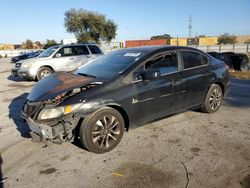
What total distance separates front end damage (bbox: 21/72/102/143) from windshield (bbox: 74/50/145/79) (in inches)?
32.7

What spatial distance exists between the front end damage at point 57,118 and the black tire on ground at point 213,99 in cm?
310

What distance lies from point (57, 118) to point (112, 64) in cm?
166

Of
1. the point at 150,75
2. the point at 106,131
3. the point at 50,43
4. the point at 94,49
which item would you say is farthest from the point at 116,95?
the point at 50,43

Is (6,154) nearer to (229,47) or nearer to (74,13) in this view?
(229,47)

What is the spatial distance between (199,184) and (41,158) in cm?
237

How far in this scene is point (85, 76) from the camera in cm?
479

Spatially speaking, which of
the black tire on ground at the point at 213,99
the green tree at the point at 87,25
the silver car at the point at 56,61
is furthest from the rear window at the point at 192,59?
the green tree at the point at 87,25

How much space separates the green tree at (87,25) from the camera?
4669 centimetres

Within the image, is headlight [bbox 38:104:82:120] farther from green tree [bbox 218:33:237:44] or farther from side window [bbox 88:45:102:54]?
green tree [bbox 218:33:237:44]

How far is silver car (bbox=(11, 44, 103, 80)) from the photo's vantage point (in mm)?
11442

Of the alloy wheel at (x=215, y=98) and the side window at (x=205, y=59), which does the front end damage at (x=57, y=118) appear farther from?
the alloy wheel at (x=215, y=98)

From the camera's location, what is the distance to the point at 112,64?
493 cm

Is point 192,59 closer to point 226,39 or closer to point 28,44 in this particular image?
point 226,39

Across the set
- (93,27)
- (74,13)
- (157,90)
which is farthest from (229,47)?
(157,90)
